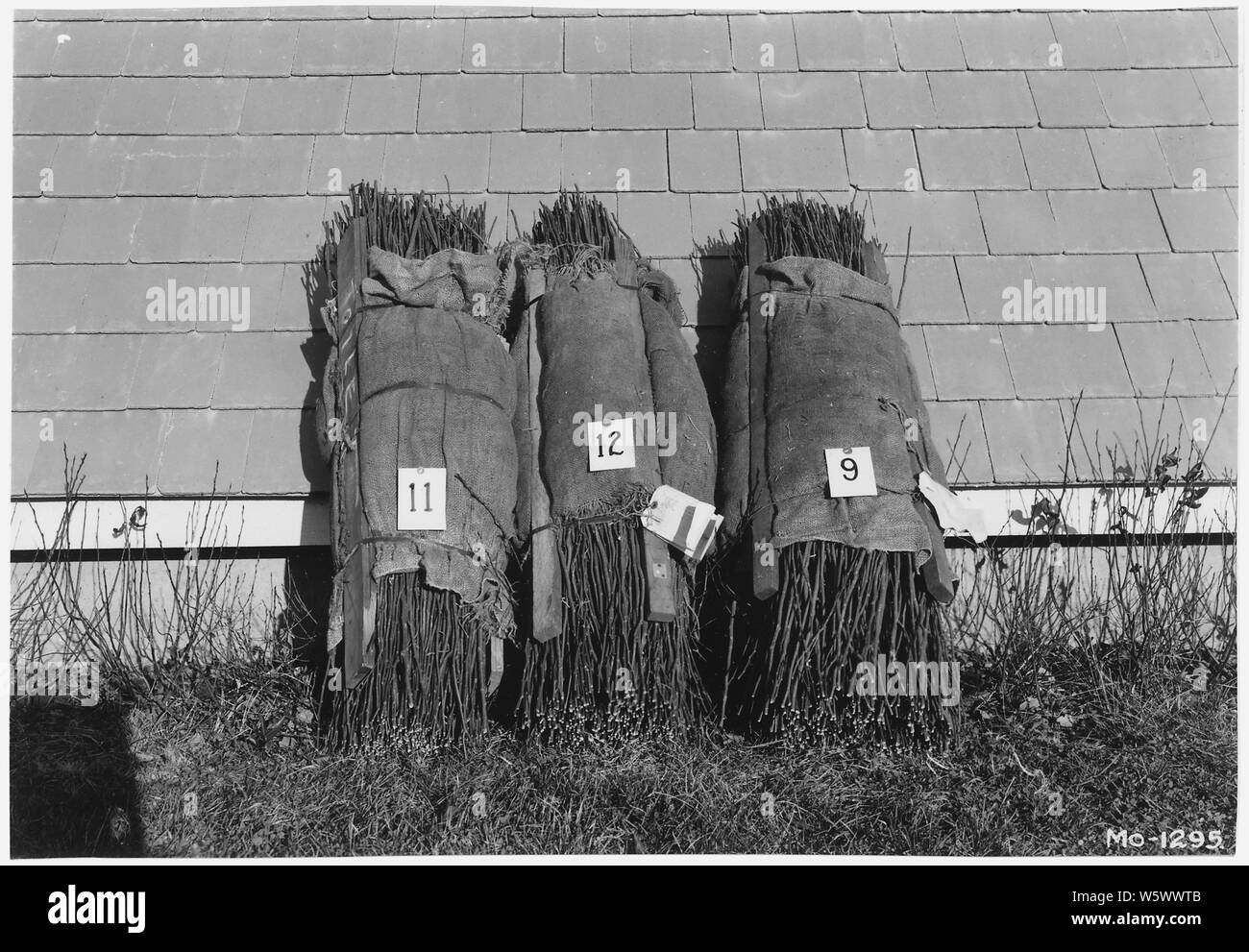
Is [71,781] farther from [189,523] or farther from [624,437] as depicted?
[624,437]

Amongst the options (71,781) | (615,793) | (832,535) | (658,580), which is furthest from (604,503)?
(71,781)

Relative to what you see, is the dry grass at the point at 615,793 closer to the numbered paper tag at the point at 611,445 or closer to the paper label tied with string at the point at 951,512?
the paper label tied with string at the point at 951,512

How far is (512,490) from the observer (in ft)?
13.4

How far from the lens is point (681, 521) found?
397 cm

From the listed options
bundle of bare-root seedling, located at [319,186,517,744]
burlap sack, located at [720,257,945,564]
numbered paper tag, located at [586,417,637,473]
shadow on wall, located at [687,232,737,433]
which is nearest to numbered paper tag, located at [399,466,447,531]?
bundle of bare-root seedling, located at [319,186,517,744]

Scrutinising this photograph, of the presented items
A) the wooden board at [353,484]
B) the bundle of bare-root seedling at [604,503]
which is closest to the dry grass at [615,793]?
the bundle of bare-root seedling at [604,503]

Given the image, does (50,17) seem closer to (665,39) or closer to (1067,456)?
(665,39)

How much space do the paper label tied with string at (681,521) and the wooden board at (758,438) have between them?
0.15 m

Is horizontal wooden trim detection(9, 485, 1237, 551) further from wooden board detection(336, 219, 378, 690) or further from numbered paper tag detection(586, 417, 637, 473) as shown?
numbered paper tag detection(586, 417, 637, 473)

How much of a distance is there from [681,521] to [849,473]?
1.77 feet

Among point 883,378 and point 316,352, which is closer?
point 883,378

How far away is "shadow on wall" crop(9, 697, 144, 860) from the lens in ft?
13.0
